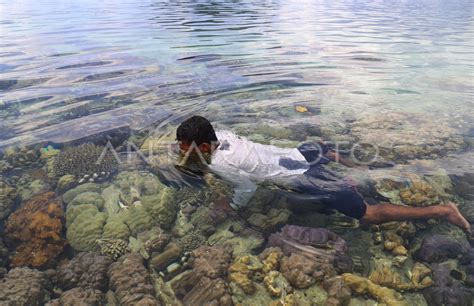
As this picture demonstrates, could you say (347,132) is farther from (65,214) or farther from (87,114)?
(87,114)

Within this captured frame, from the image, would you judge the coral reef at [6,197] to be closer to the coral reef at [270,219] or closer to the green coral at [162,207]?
the green coral at [162,207]

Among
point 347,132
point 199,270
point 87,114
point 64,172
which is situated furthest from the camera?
point 87,114

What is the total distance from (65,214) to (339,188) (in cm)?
421

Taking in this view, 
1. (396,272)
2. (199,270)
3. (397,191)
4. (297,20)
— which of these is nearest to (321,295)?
(396,272)

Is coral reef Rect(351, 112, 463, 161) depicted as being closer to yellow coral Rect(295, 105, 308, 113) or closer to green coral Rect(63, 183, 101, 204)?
yellow coral Rect(295, 105, 308, 113)

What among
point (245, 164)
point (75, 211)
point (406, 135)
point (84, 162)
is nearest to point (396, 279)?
point (245, 164)

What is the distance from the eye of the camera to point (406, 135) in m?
7.39

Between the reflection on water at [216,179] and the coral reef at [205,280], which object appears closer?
the coral reef at [205,280]

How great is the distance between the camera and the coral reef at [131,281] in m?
3.72

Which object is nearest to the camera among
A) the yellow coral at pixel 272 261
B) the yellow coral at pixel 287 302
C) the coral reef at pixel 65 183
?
the yellow coral at pixel 287 302

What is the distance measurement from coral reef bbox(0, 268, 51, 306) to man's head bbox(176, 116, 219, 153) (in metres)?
2.41

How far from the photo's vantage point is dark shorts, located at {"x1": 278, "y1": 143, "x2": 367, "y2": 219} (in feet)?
15.7

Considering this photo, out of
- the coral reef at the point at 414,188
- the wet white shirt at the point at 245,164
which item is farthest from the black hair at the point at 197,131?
the coral reef at the point at 414,188

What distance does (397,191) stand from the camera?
5.55 metres
